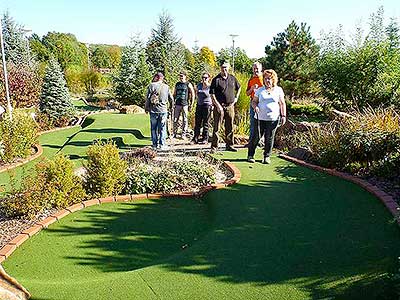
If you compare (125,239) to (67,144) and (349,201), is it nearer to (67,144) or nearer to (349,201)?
(349,201)

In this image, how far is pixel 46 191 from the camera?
15.3 ft

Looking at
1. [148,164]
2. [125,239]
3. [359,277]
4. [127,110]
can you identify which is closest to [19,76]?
[127,110]

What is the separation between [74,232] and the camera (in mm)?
4203

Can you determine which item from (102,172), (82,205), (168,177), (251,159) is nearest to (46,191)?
(82,205)

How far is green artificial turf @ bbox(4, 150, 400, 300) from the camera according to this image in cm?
296

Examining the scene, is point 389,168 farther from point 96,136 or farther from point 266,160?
point 96,136

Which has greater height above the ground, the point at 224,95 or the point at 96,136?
the point at 224,95

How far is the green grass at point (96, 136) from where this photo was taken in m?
8.37

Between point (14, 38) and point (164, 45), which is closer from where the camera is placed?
point (164, 45)

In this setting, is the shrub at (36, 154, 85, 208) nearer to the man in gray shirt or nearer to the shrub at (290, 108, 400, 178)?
the man in gray shirt

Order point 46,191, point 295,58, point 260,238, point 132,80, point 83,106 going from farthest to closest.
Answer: point 295,58 → point 83,106 → point 132,80 → point 46,191 → point 260,238

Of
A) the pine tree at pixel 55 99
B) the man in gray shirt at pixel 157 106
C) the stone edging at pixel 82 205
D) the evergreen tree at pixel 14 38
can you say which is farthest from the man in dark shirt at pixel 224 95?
the evergreen tree at pixel 14 38

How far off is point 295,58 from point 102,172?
1666 cm

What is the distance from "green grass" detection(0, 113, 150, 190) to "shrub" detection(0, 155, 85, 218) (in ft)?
7.62
